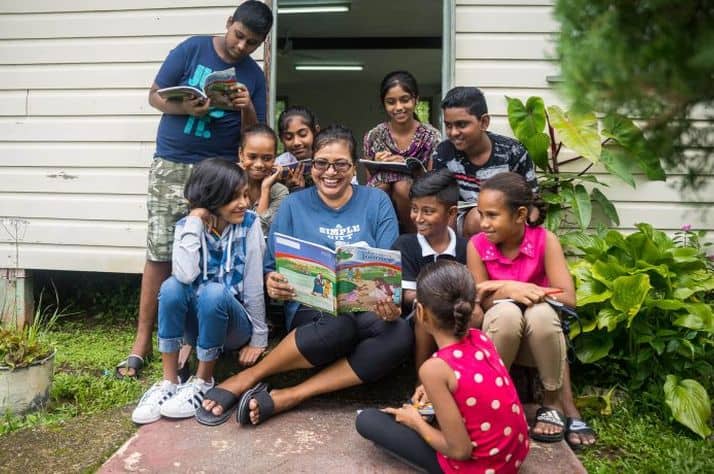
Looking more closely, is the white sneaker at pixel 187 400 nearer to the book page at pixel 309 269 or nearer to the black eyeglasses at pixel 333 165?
the book page at pixel 309 269

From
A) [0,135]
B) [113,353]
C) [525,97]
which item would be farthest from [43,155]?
[525,97]

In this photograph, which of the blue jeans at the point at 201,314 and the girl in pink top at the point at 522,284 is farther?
the blue jeans at the point at 201,314

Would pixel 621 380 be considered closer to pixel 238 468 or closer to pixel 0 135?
pixel 238 468

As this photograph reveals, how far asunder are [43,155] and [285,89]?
351 inches

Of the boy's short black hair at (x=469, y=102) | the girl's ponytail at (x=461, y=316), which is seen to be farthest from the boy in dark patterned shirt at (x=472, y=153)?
the girl's ponytail at (x=461, y=316)

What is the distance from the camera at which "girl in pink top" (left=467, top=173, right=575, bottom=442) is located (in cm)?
243

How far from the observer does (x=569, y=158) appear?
12.6 ft

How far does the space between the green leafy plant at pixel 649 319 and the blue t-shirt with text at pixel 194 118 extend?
1.97 meters

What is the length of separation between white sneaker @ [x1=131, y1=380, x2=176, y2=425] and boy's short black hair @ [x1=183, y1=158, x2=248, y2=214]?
0.79 metres

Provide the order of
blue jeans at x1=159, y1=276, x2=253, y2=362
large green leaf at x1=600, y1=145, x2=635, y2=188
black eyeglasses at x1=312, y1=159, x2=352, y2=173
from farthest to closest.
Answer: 1. large green leaf at x1=600, y1=145, x2=635, y2=188
2. black eyeglasses at x1=312, y1=159, x2=352, y2=173
3. blue jeans at x1=159, y1=276, x2=253, y2=362

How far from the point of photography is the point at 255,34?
3.18m

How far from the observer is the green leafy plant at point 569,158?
3.44 metres

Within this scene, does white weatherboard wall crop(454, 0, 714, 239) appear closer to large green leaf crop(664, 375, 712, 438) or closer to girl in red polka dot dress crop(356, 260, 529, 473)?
large green leaf crop(664, 375, 712, 438)

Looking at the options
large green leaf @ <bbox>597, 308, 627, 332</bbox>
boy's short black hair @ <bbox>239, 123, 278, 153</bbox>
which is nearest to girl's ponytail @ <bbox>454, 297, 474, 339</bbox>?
large green leaf @ <bbox>597, 308, 627, 332</bbox>
